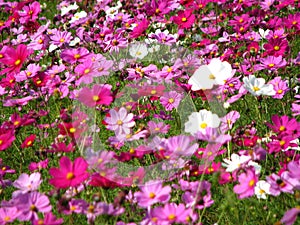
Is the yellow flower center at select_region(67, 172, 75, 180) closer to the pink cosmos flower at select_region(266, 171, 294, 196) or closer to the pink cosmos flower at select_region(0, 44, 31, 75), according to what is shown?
the pink cosmos flower at select_region(266, 171, 294, 196)

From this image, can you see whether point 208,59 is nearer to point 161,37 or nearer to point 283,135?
point 161,37

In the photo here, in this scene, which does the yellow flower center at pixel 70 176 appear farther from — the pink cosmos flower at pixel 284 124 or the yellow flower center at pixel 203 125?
the pink cosmos flower at pixel 284 124

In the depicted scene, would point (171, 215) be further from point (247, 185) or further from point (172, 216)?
point (247, 185)

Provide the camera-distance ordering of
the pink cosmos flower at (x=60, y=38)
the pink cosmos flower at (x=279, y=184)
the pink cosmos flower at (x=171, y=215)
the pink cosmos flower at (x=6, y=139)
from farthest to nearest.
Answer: the pink cosmos flower at (x=60, y=38) → the pink cosmos flower at (x=6, y=139) → the pink cosmos flower at (x=279, y=184) → the pink cosmos flower at (x=171, y=215)

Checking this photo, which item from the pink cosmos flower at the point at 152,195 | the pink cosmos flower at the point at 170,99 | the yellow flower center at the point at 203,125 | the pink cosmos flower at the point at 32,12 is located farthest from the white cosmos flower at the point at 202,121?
the pink cosmos flower at the point at 32,12

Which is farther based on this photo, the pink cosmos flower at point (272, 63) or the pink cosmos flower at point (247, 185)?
the pink cosmos flower at point (272, 63)

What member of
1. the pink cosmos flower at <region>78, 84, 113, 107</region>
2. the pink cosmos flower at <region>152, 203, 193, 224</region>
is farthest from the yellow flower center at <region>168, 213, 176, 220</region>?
the pink cosmos flower at <region>78, 84, 113, 107</region>

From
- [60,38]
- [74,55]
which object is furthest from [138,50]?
[74,55]
